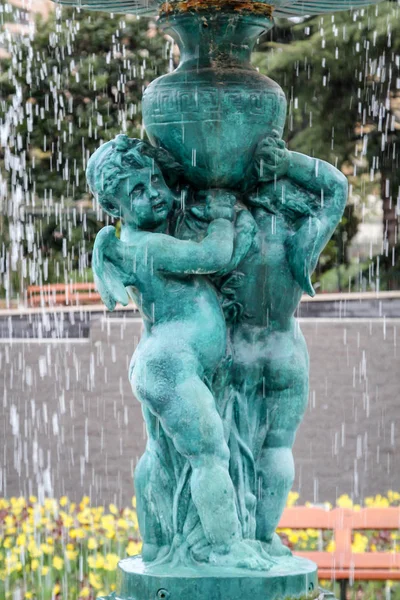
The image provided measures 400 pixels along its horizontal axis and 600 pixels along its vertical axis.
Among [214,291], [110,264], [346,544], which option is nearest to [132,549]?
[346,544]

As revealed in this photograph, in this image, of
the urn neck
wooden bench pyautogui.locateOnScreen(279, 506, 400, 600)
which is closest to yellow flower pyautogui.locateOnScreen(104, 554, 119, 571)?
wooden bench pyautogui.locateOnScreen(279, 506, 400, 600)

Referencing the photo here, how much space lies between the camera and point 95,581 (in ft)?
27.0

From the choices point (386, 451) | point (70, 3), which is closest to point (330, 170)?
point (70, 3)

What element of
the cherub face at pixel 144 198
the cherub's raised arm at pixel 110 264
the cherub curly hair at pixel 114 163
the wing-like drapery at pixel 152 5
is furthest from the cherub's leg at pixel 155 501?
the wing-like drapery at pixel 152 5

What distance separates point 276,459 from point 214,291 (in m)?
0.72

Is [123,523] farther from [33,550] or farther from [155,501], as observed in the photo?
[155,501]

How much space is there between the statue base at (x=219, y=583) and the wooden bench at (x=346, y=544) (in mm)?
2795

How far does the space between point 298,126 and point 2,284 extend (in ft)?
16.3

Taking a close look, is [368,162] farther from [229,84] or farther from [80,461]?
[229,84]

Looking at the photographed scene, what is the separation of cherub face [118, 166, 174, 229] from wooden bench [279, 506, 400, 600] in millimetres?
3362

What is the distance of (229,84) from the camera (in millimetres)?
5449

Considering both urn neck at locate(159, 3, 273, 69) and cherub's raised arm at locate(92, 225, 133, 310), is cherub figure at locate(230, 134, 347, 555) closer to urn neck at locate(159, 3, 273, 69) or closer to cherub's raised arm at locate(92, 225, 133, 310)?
urn neck at locate(159, 3, 273, 69)

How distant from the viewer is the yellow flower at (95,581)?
323 inches

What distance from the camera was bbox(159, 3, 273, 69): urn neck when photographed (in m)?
5.52
